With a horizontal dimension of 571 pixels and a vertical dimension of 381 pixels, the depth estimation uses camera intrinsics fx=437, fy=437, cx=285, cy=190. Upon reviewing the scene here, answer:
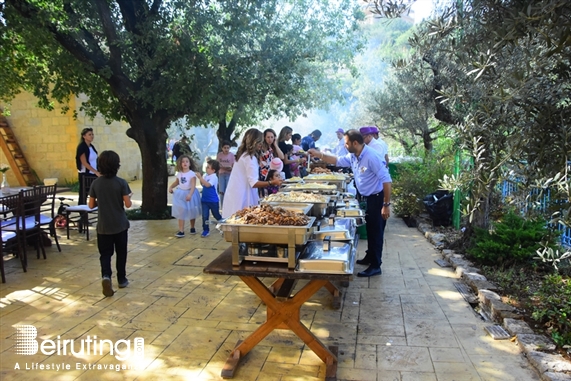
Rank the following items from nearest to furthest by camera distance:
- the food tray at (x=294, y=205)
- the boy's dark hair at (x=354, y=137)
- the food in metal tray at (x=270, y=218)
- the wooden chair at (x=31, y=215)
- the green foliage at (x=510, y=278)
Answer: the food in metal tray at (x=270, y=218) → the food tray at (x=294, y=205) → the green foliage at (x=510, y=278) → the boy's dark hair at (x=354, y=137) → the wooden chair at (x=31, y=215)

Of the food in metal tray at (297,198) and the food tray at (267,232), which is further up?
the food in metal tray at (297,198)

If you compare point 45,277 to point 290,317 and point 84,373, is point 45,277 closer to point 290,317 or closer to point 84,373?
point 84,373

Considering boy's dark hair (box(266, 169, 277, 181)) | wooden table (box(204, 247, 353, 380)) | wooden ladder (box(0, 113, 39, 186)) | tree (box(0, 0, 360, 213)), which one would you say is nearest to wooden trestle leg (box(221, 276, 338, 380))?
wooden table (box(204, 247, 353, 380))

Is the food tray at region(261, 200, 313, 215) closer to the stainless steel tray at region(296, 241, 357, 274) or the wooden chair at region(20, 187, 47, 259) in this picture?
the stainless steel tray at region(296, 241, 357, 274)

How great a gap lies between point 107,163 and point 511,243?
16.2 feet

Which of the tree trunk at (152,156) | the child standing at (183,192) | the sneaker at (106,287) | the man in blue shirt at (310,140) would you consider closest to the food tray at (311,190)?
the sneaker at (106,287)

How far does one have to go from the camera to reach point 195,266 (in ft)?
19.7

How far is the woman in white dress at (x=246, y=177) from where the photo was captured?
4.82 m

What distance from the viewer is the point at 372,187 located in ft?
17.5

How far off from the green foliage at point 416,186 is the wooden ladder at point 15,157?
12.1m

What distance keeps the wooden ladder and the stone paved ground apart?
1001 centimetres

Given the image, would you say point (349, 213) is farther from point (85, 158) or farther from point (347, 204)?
point (85, 158)

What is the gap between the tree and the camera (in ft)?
25.3

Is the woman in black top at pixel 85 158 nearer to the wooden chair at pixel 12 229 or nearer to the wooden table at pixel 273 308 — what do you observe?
the wooden chair at pixel 12 229
